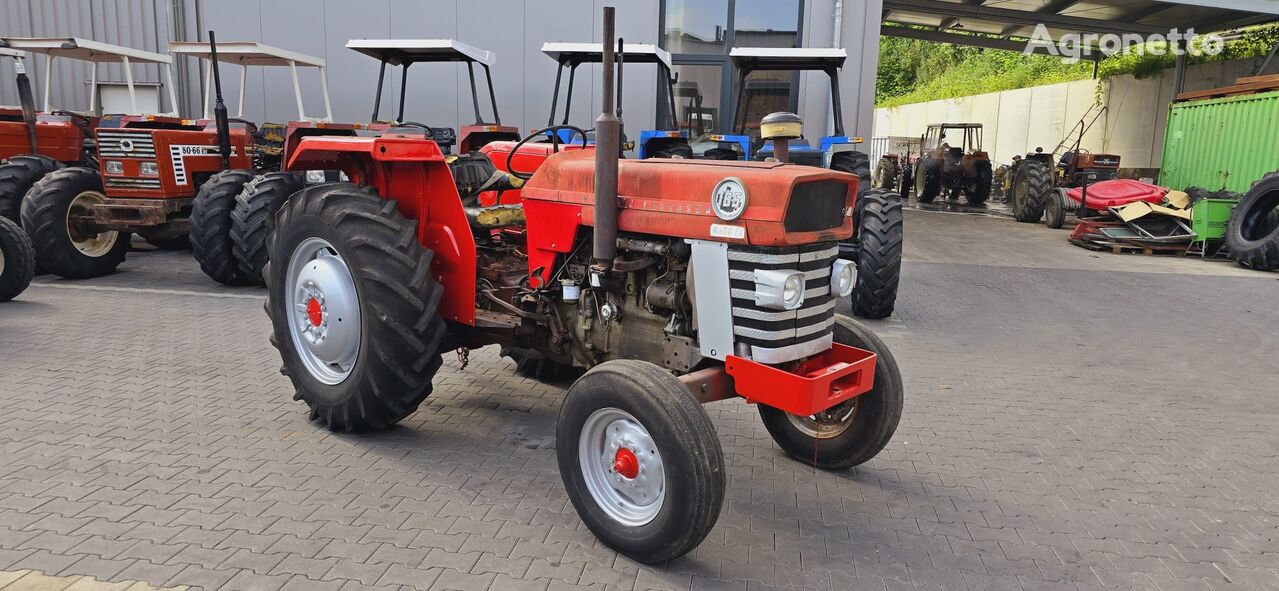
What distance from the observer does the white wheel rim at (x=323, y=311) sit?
3691 mm

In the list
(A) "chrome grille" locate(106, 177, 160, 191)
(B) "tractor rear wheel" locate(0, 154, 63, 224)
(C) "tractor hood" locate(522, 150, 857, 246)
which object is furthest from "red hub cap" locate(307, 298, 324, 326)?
(B) "tractor rear wheel" locate(0, 154, 63, 224)

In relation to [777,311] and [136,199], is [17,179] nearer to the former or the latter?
[136,199]

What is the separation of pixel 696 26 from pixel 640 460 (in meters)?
10.2

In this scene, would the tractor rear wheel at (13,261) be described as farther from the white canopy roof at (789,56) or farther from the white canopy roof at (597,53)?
the white canopy roof at (789,56)

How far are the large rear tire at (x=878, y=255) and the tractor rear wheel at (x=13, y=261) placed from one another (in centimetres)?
662

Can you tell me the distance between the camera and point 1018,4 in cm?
1719

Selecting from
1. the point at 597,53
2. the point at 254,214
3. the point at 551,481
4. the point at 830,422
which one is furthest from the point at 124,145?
the point at 830,422

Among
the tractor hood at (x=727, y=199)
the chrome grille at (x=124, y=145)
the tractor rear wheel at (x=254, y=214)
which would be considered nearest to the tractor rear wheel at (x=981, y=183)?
the tractor rear wheel at (x=254, y=214)

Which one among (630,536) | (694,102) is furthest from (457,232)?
(694,102)

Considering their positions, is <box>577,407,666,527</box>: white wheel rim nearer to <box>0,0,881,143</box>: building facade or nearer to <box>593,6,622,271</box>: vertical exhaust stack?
<box>593,6,622,271</box>: vertical exhaust stack

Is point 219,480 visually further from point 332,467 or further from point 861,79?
point 861,79

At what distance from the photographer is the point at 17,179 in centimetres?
798

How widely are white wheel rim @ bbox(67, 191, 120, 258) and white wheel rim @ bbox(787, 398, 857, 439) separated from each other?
721 cm

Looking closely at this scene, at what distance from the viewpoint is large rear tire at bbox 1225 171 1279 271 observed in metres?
9.68
